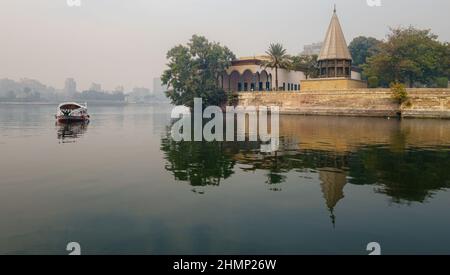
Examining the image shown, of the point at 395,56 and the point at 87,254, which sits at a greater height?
the point at 395,56

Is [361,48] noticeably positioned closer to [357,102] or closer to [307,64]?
[307,64]

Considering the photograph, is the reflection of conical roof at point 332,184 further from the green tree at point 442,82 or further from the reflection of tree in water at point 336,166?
the green tree at point 442,82

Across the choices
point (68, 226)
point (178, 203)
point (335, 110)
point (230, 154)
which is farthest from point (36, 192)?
point (335, 110)

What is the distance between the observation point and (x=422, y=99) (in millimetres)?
50688

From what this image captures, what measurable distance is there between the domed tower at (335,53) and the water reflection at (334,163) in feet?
127

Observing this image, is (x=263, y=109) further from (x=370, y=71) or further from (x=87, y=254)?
(x=87, y=254)

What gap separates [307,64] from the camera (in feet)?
264

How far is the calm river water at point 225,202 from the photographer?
24.7 feet

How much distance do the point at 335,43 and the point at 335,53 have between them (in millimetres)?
1867

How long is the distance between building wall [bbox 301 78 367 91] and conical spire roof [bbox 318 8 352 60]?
398cm

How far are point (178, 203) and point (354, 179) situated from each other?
7079mm

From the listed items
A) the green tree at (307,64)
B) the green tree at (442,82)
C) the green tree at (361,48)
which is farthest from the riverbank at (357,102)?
the green tree at (361,48)
